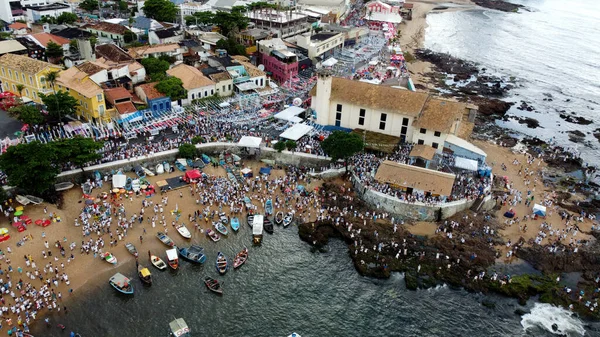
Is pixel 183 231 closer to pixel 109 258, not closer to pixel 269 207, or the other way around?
pixel 109 258

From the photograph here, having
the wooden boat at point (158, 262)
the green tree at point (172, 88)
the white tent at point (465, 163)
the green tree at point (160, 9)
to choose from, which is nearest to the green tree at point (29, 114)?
the green tree at point (172, 88)

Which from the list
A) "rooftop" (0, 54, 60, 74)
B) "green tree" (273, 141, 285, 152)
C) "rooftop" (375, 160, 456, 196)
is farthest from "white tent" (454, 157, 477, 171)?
"rooftop" (0, 54, 60, 74)

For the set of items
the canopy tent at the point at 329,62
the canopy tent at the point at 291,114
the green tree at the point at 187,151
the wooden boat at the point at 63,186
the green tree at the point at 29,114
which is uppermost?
the canopy tent at the point at 329,62

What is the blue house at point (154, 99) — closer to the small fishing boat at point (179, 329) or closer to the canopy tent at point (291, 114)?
the canopy tent at point (291, 114)

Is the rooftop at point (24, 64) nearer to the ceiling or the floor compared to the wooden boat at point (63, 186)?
nearer to the ceiling

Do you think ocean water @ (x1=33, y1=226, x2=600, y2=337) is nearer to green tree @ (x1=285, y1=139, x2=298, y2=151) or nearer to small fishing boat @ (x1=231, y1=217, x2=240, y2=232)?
small fishing boat @ (x1=231, y1=217, x2=240, y2=232)

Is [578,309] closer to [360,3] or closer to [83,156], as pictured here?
[83,156]
